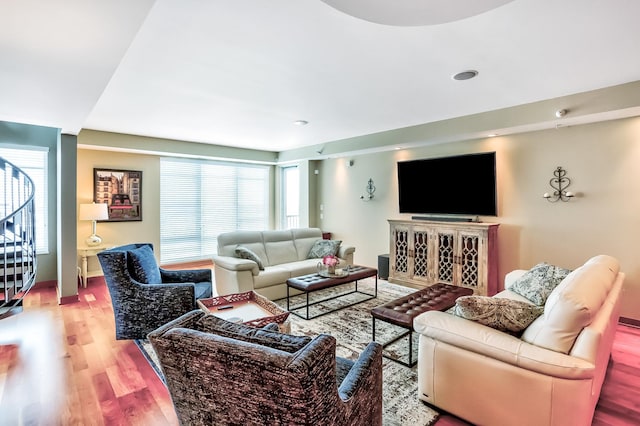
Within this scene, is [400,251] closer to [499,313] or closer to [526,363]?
[499,313]

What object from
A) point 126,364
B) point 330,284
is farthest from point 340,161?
point 126,364

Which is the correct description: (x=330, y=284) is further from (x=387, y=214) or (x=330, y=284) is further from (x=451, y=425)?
(x=387, y=214)

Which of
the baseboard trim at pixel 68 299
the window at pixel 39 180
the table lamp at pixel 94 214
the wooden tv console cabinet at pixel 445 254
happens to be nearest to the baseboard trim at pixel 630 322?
the wooden tv console cabinet at pixel 445 254

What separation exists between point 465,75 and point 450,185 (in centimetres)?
228

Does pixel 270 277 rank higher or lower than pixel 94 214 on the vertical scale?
lower

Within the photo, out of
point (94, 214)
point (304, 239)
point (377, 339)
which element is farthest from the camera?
point (304, 239)

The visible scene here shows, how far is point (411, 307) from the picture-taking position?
2951 millimetres

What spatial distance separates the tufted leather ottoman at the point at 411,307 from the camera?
2693 millimetres

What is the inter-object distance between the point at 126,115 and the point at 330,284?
346cm

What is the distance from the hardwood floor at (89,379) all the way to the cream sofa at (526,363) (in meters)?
0.30

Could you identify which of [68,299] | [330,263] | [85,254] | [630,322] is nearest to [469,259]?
[630,322]

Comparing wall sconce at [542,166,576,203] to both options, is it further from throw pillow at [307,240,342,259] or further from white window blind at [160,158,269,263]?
white window blind at [160,158,269,263]

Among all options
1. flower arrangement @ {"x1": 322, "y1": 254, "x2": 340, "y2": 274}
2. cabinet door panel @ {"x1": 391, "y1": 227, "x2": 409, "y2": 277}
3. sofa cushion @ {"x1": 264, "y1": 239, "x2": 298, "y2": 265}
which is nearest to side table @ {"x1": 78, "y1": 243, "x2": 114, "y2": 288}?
sofa cushion @ {"x1": 264, "y1": 239, "x2": 298, "y2": 265}

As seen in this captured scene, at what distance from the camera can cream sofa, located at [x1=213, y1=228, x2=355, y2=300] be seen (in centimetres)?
405
